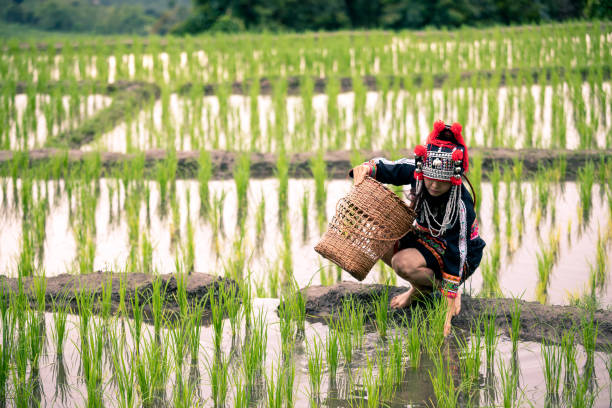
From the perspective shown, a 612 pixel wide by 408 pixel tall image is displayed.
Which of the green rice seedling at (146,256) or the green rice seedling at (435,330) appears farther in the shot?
the green rice seedling at (146,256)

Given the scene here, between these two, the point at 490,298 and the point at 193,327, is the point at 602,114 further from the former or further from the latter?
the point at 193,327

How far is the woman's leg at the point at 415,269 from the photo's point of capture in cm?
273

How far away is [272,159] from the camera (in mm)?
5027

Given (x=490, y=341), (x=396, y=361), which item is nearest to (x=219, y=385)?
(x=396, y=361)

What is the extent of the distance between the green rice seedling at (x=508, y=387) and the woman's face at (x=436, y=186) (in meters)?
0.64

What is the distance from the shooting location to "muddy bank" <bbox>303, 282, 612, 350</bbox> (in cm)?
267

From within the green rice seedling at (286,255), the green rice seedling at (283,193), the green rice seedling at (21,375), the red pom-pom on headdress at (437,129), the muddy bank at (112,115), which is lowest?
the green rice seedling at (21,375)

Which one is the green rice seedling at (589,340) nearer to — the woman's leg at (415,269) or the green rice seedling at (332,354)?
the woman's leg at (415,269)

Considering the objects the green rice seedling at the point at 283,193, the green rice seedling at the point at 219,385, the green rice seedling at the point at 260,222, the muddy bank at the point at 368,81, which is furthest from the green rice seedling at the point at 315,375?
the muddy bank at the point at 368,81

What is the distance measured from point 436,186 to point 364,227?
30cm

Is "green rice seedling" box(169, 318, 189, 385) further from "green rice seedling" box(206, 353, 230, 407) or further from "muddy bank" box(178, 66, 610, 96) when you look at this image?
"muddy bank" box(178, 66, 610, 96)

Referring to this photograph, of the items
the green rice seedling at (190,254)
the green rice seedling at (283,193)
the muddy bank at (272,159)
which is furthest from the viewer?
the muddy bank at (272,159)

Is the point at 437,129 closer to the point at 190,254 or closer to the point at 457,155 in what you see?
the point at 457,155

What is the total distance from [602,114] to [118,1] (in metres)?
20.1
